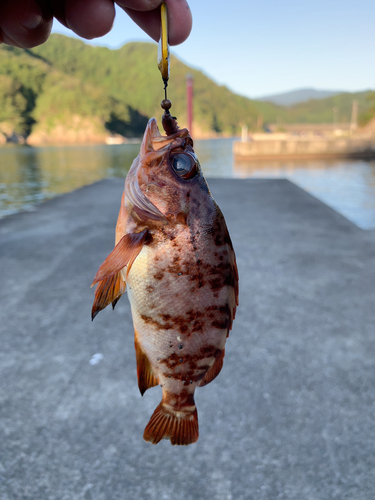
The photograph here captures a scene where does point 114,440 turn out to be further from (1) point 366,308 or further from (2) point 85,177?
(2) point 85,177

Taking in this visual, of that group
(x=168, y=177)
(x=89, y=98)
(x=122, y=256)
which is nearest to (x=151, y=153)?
(x=168, y=177)

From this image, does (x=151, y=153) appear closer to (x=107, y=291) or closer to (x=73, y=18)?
(x=107, y=291)

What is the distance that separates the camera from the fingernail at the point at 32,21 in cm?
225

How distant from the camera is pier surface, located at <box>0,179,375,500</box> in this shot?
3.05m

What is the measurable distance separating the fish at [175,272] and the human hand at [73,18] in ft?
3.18

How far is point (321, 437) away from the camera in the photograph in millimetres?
3490

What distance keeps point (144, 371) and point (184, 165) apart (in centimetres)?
102

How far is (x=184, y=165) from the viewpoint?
65.6 inches

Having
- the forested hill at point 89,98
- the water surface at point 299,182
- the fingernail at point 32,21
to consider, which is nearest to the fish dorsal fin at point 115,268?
the fingernail at point 32,21

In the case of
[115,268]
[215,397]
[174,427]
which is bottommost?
[215,397]

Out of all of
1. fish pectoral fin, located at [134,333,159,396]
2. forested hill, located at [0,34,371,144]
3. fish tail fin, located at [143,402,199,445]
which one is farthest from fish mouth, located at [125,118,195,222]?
forested hill, located at [0,34,371,144]

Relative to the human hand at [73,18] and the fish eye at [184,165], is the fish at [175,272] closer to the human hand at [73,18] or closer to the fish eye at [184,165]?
the fish eye at [184,165]

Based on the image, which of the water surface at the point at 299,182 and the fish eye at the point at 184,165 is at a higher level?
the fish eye at the point at 184,165

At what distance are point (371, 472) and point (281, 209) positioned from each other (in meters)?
11.9
